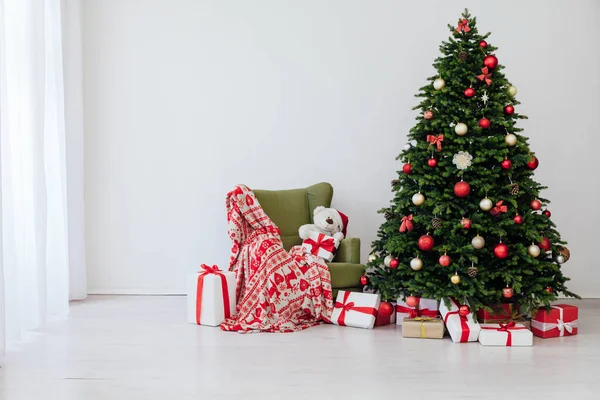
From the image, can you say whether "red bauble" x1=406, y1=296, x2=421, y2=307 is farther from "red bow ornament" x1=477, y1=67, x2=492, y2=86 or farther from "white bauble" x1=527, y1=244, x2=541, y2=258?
"red bow ornament" x1=477, y1=67, x2=492, y2=86

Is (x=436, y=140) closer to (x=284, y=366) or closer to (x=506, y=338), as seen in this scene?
(x=506, y=338)

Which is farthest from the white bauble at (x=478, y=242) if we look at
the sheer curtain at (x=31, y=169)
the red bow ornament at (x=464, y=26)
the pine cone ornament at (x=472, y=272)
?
the sheer curtain at (x=31, y=169)

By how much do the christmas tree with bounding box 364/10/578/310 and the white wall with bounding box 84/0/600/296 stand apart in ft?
4.05

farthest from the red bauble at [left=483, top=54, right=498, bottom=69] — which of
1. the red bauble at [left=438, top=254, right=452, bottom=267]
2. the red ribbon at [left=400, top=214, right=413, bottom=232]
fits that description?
the red bauble at [left=438, top=254, right=452, bottom=267]

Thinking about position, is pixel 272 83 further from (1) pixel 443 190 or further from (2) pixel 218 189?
(1) pixel 443 190

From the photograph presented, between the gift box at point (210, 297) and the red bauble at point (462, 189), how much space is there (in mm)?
1473

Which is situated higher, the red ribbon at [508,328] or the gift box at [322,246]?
the gift box at [322,246]

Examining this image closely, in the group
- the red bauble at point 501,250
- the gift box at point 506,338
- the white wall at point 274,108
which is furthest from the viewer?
the white wall at point 274,108

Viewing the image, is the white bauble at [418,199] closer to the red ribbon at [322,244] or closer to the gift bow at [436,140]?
the gift bow at [436,140]

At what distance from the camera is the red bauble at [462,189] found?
3.28 m

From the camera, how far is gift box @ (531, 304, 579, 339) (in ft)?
10.7

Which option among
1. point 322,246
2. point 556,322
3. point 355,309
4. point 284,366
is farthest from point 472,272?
point 284,366

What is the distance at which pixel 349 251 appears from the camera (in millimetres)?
3918

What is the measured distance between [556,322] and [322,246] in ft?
4.91
